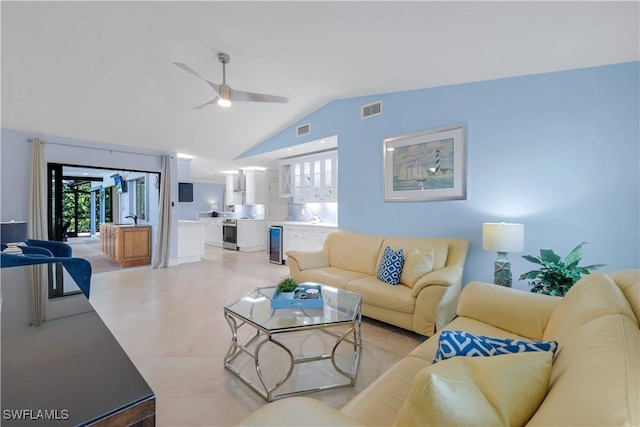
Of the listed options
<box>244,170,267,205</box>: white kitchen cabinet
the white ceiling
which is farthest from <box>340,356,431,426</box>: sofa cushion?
<box>244,170,267,205</box>: white kitchen cabinet

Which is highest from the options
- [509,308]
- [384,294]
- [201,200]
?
[201,200]

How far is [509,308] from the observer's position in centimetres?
187

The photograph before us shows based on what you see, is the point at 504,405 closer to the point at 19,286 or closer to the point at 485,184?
the point at 19,286

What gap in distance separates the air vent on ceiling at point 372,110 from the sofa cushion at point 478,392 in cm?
372

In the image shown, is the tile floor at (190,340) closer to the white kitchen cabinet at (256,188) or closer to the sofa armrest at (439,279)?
the sofa armrest at (439,279)

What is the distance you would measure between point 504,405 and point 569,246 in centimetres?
278

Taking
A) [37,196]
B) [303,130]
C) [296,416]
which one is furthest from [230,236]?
[296,416]

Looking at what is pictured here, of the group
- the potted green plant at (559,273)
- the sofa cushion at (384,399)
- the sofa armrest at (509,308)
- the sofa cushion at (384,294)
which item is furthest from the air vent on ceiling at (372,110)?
the sofa cushion at (384,399)

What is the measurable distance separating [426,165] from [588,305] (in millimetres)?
2569

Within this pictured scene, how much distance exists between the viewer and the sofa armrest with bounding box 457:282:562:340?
1.75 m

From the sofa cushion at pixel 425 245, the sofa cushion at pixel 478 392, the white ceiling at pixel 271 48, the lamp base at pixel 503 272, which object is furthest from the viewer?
the sofa cushion at pixel 425 245

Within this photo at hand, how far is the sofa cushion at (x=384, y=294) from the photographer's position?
2.68 m

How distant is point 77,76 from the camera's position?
11.2 ft

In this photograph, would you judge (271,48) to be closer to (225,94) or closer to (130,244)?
(225,94)
